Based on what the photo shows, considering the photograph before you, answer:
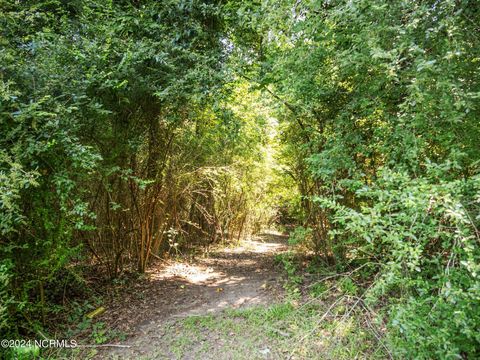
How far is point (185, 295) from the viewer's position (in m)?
4.13

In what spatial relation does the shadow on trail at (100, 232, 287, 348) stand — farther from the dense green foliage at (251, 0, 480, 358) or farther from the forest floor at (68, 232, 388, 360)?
the dense green foliage at (251, 0, 480, 358)

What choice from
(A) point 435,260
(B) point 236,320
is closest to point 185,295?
(B) point 236,320

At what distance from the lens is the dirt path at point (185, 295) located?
9.91 ft

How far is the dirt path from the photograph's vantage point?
302 centimetres

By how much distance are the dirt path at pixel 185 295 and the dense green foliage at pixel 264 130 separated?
0.66 m

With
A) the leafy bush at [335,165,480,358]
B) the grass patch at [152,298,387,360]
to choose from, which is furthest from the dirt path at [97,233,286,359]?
the leafy bush at [335,165,480,358]

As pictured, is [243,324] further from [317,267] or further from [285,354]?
[317,267]

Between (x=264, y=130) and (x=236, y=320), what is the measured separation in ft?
11.0

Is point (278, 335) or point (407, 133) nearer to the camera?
point (407, 133)

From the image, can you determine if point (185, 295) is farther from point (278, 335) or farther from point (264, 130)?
point (264, 130)

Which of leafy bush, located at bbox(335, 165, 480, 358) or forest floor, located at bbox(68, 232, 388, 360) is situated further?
forest floor, located at bbox(68, 232, 388, 360)

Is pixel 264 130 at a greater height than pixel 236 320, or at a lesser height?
greater

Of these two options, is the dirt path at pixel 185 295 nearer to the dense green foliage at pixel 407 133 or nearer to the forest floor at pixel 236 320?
the forest floor at pixel 236 320

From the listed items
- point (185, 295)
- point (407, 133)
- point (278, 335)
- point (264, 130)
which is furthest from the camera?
point (264, 130)
